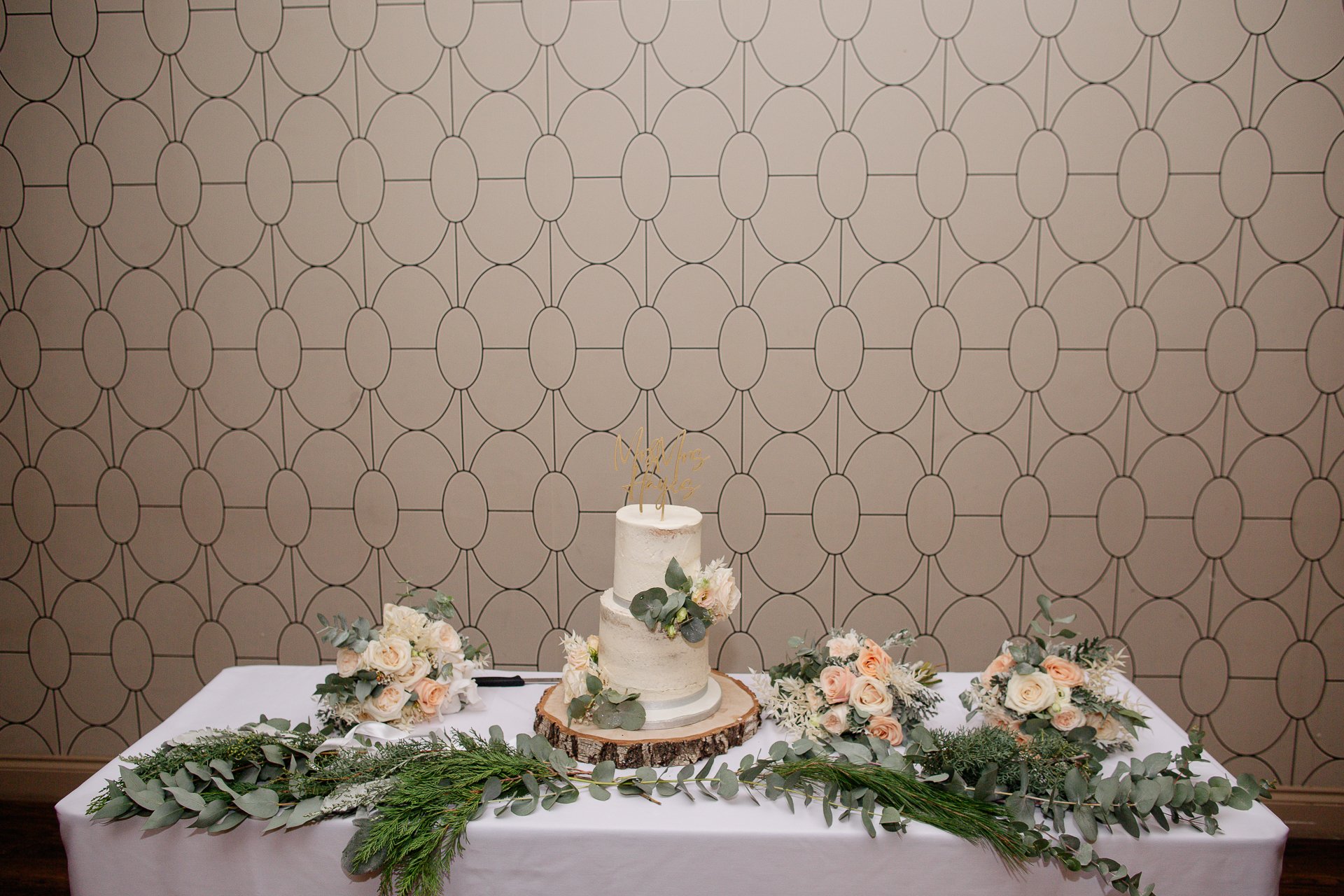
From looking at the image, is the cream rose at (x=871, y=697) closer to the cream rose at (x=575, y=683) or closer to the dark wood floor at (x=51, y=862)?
the cream rose at (x=575, y=683)

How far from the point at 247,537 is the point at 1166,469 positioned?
2.43 m

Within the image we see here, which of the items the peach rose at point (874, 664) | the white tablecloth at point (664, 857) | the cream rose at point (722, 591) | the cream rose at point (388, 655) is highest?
the cream rose at point (722, 591)

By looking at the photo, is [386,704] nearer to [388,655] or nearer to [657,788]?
[388,655]

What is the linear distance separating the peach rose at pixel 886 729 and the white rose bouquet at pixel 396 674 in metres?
0.70

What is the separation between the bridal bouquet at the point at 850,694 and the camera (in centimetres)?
125

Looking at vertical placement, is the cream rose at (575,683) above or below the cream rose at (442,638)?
below

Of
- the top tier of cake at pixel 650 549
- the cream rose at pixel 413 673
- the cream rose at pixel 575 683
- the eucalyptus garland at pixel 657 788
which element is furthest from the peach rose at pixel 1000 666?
the cream rose at pixel 413 673

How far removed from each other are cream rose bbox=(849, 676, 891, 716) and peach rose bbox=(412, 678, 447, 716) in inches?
27.4

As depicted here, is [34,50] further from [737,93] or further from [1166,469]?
[1166,469]

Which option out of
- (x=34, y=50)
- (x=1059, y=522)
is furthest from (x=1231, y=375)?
(x=34, y=50)

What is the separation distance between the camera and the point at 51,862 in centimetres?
203

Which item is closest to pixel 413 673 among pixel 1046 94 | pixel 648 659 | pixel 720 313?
pixel 648 659

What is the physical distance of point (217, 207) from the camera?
204cm

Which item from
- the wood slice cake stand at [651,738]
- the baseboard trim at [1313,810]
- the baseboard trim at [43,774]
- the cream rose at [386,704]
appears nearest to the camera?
the wood slice cake stand at [651,738]
